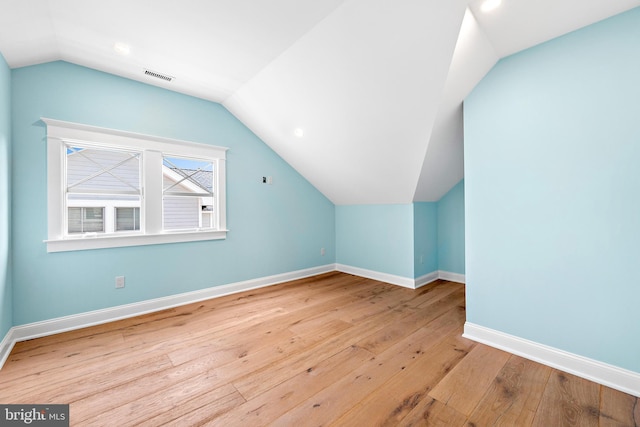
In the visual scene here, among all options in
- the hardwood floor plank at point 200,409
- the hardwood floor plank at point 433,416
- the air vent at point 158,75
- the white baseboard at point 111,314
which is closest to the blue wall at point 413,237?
the white baseboard at point 111,314

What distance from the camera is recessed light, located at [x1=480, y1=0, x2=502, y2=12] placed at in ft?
5.63

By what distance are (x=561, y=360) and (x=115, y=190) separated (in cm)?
433

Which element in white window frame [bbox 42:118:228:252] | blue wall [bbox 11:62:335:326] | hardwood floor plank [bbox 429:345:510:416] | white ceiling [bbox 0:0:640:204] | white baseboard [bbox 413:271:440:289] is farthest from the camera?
white baseboard [bbox 413:271:440:289]

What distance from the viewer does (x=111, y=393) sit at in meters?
1.69

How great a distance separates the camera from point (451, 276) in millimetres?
4215

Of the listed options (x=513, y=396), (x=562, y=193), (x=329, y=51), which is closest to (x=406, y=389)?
(x=513, y=396)

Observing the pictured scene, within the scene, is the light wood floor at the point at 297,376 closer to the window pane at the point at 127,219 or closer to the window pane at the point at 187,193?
the window pane at the point at 127,219

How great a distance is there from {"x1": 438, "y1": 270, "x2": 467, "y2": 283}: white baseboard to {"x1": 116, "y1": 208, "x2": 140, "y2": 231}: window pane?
4.39m

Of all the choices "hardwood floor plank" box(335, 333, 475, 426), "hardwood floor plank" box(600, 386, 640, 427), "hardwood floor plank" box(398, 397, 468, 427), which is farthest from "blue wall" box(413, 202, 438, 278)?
"hardwood floor plank" box(398, 397, 468, 427)

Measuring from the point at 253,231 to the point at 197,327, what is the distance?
157 cm

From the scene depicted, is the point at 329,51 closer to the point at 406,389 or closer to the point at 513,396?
the point at 406,389

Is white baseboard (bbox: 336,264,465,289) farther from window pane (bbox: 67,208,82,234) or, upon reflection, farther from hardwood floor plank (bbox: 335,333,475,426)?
window pane (bbox: 67,208,82,234)

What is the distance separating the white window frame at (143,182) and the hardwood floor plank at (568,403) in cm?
346

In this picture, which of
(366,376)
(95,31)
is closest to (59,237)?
(95,31)
